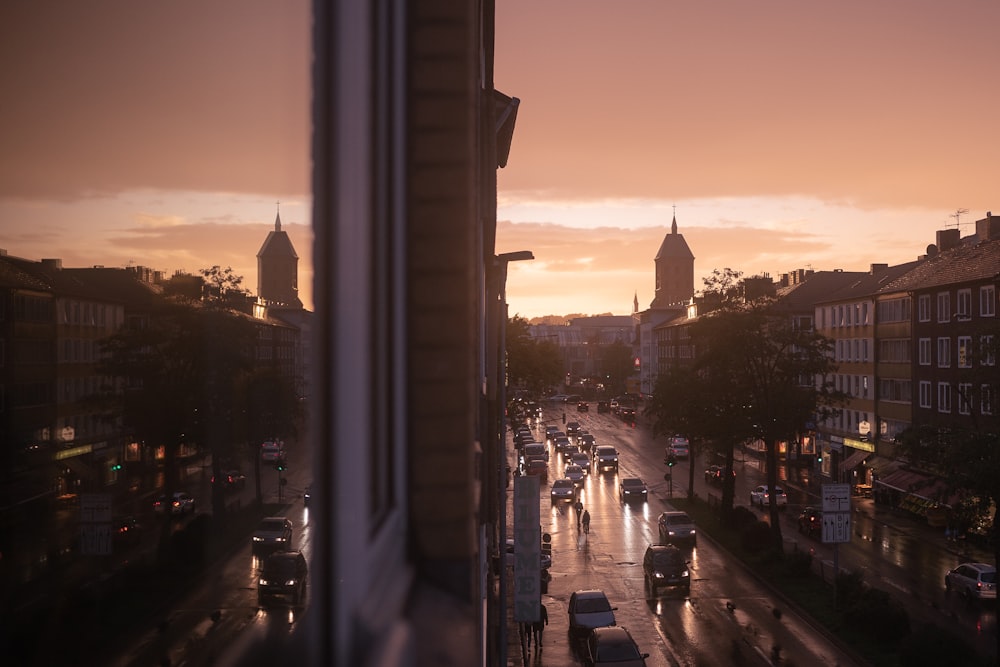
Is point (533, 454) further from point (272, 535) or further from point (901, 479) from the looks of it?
point (272, 535)

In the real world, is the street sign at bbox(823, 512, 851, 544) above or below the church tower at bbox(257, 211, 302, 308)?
below

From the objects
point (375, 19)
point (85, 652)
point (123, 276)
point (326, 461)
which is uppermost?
point (375, 19)

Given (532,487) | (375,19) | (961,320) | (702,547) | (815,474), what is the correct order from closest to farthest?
(375,19), (532,487), (702,547), (961,320), (815,474)

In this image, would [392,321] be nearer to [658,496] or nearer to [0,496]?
[0,496]

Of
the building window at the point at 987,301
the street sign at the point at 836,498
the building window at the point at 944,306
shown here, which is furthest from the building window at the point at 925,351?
the street sign at the point at 836,498

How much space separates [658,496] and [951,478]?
98.9 ft

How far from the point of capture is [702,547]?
35906mm

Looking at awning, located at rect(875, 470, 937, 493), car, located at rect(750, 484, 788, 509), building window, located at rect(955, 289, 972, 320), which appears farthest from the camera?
car, located at rect(750, 484, 788, 509)

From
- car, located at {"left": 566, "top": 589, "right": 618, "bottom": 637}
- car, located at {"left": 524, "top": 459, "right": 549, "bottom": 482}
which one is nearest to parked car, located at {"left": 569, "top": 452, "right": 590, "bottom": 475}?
car, located at {"left": 524, "top": 459, "right": 549, "bottom": 482}

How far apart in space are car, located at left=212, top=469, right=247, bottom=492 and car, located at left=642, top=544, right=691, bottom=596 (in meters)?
28.8

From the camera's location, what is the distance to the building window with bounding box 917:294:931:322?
4606 centimetres

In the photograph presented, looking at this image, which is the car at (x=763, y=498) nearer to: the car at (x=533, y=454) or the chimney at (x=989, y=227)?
the car at (x=533, y=454)

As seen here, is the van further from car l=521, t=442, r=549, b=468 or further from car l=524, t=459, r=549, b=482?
car l=521, t=442, r=549, b=468

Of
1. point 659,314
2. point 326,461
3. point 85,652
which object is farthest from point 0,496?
point 659,314
